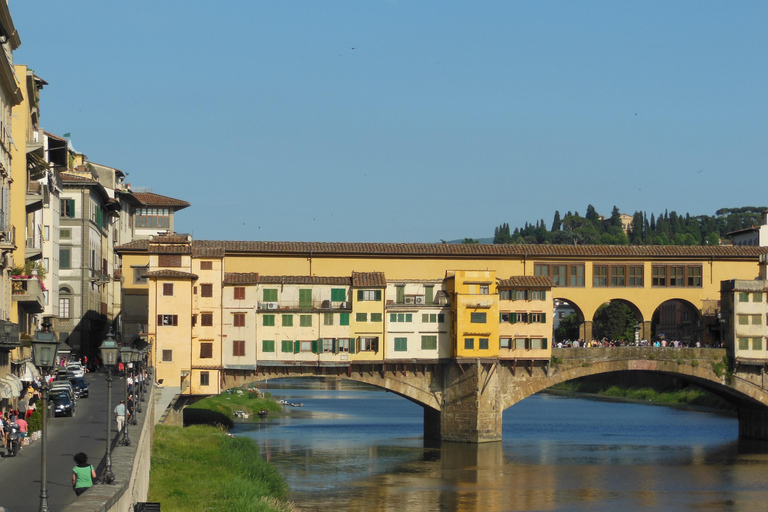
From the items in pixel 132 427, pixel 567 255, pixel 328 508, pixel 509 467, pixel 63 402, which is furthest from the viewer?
pixel 567 255

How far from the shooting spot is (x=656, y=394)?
363 feet

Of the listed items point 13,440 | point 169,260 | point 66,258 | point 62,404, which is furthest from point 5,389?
point 66,258

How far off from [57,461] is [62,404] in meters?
12.4

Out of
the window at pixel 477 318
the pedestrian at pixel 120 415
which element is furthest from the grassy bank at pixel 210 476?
the window at pixel 477 318

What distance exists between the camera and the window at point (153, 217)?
10362 centimetres

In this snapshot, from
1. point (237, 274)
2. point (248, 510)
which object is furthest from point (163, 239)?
point (248, 510)

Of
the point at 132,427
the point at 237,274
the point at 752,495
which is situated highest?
the point at 237,274

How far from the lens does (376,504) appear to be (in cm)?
4828

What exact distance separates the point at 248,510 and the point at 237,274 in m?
35.1

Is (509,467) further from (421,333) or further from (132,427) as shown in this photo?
(132,427)

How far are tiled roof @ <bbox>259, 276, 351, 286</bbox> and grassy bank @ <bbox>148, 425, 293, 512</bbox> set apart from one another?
46.6 feet

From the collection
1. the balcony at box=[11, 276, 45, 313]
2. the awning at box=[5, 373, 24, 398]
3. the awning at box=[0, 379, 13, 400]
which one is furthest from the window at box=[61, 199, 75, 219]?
the awning at box=[0, 379, 13, 400]

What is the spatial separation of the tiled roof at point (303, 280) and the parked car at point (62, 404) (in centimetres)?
2799

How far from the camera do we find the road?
22641 millimetres
